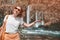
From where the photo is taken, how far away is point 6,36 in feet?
11.4

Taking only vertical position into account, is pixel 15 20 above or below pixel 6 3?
below

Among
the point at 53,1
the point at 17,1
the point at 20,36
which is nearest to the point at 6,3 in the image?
the point at 17,1

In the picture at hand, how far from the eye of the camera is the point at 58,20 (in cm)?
384

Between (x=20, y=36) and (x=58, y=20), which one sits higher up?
(x=58, y=20)

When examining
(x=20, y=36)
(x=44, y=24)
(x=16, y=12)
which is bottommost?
(x=20, y=36)

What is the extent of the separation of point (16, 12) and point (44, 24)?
0.86m

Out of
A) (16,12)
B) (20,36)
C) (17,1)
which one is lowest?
(20,36)

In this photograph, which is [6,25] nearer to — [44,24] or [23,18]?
[23,18]

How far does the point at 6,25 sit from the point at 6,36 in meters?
0.27

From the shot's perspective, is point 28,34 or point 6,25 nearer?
point 6,25

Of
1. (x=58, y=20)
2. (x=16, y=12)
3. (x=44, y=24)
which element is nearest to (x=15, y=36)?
(x=16, y=12)

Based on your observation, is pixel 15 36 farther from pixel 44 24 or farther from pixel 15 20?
pixel 44 24

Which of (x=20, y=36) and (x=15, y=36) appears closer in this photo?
(x=15, y=36)

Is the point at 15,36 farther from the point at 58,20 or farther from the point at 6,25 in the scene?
the point at 58,20
